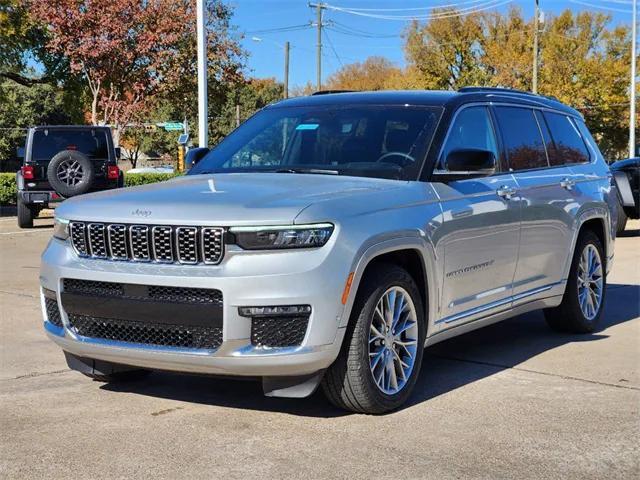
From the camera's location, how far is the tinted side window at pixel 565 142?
278 inches

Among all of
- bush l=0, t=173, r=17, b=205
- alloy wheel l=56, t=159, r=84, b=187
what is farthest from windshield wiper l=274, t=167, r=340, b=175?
bush l=0, t=173, r=17, b=205

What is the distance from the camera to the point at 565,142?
23.8 ft

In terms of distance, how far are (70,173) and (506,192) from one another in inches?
465

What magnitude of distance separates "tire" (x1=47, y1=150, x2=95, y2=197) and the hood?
11.0 metres

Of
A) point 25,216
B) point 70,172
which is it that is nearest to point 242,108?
point 25,216

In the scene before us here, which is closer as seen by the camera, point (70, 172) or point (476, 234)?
point (476, 234)

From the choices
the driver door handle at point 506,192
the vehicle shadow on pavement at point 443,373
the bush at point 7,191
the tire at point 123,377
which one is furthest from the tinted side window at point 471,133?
the bush at point 7,191

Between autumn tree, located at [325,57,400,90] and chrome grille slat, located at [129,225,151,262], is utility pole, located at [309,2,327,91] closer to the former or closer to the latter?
autumn tree, located at [325,57,400,90]

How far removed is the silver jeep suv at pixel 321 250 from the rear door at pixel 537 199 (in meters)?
0.02

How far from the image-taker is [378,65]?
70.4 m

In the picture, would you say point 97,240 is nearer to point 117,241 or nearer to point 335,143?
point 117,241

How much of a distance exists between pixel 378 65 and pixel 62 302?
221ft

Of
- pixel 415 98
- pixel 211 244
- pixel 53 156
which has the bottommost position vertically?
pixel 53 156

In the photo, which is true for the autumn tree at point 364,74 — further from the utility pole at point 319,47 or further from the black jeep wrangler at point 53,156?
the black jeep wrangler at point 53,156
